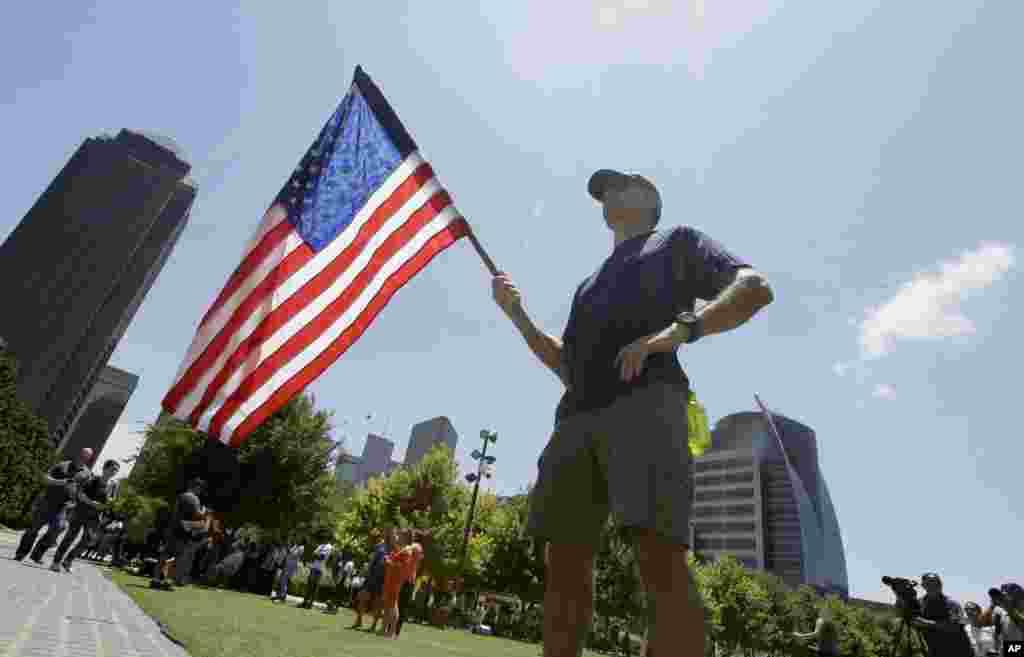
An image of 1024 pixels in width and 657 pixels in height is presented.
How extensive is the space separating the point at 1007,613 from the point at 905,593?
1.27 m

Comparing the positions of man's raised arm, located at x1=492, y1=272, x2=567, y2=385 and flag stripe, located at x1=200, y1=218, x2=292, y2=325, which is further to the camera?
flag stripe, located at x1=200, y1=218, x2=292, y2=325

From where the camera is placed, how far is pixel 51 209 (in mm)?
119312

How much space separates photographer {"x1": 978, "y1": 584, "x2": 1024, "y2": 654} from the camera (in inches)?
317

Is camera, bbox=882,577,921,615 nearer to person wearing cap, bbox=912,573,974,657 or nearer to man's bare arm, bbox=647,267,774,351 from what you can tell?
person wearing cap, bbox=912,573,974,657

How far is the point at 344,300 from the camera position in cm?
417

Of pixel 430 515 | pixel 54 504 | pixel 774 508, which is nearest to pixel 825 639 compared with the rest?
pixel 54 504

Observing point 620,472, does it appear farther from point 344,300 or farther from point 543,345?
point 344,300

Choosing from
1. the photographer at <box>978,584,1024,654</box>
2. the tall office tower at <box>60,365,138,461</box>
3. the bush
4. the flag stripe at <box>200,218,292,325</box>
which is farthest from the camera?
the tall office tower at <box>60,365,138,461</box>

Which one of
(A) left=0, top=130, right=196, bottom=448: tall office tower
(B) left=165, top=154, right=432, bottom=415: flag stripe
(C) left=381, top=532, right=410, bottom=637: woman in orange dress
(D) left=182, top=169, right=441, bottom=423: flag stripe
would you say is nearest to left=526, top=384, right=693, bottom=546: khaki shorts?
(D) left=182, top=169, right=441, bottom=423: flag stripe

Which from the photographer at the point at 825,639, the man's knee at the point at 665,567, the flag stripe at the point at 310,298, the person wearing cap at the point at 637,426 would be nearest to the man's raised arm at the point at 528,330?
the person wearing cap at the point at 637,426

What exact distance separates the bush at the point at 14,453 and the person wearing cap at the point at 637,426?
45.9m

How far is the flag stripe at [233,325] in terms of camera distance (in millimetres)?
3814

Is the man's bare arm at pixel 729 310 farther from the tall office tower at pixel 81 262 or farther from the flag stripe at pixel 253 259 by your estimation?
the tall office tower at pixel 81 262

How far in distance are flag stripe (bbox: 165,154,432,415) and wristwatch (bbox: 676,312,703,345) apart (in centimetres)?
285
